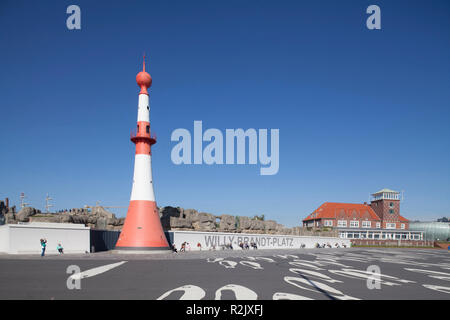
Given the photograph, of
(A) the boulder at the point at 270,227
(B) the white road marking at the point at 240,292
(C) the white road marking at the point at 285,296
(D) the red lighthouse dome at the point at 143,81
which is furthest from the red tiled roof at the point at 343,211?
(C) the white road marking at the point at 285,296

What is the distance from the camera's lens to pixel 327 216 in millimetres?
88250

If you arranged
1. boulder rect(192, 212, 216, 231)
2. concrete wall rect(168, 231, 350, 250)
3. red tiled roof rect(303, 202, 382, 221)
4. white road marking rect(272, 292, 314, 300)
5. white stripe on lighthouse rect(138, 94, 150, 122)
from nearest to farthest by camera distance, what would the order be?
1. white road marking rect(272, 292, 314, 300)
2. white stripe on lighthouse rect(138, 94, 150, 122)
3. concrete wall rect(168, 231, 350, 250)
4. boulder rect(192, 212, 216, 231)
5. red tiled roof rect(303, 202, 382, 221)

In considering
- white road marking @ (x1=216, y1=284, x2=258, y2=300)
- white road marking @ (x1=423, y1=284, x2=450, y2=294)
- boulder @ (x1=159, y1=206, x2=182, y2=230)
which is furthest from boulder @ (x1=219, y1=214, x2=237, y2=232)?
white road marking @ (x1=216, y1=284, x2=258, y2=300)

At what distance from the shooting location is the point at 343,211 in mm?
89125

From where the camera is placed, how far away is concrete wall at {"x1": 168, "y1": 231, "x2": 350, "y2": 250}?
137 feet

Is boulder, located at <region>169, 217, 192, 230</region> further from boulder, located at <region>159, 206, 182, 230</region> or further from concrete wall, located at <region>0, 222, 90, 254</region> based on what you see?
concrete wall, located at <region>0, 222, 90, 254</region>

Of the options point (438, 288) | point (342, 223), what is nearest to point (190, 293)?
point (438, 288)

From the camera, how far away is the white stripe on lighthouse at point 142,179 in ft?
105

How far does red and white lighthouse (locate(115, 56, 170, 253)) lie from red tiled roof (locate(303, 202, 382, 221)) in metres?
67.0

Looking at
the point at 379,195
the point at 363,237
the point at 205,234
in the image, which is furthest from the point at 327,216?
the point at 205,234

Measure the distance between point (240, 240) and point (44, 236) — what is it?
98.1ft
